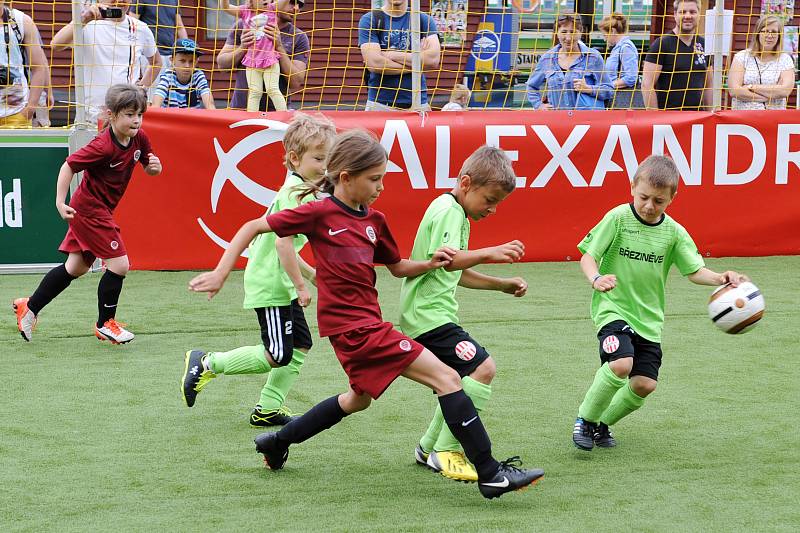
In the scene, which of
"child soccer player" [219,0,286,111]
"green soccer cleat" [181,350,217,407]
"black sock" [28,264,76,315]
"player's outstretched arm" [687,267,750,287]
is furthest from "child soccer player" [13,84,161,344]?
"player's outstretched arm" [687,267,750,287]

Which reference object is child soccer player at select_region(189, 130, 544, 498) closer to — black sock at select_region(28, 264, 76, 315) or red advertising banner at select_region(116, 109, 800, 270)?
black sock at select_region(28, 264, 76, 315)

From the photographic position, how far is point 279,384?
5.18 m

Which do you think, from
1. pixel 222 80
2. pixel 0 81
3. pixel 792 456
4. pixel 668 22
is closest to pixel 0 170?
pixel 0 81

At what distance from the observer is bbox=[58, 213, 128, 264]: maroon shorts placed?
6.98m

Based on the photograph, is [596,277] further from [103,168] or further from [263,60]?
[263,60]

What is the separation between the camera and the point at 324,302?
4.12 metres

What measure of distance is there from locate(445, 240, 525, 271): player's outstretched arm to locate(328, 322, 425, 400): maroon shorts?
1.16 feet

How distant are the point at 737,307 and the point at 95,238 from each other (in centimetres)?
408

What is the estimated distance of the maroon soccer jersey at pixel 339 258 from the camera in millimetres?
4078

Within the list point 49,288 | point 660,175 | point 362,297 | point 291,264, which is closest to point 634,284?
point 660,175

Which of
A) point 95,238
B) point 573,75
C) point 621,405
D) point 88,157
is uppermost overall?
point 573,75

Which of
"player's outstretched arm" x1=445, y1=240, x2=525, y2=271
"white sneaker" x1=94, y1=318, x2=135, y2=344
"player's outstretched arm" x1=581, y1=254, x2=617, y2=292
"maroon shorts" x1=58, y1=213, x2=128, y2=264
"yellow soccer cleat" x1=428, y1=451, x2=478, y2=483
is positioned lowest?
"white sneaker" x1=94, y1=318, x2=135, y2=344

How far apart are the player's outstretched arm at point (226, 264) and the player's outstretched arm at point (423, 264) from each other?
0.58 m

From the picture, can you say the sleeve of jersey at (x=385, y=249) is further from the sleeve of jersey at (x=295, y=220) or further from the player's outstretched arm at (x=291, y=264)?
the player's outstretched arm at (x=291, y=264)
